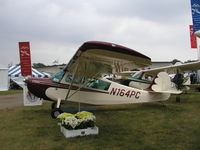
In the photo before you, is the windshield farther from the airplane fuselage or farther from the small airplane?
the airplane fuselage

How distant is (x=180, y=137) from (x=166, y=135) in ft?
1.03

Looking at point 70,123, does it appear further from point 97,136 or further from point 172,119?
point 172,119

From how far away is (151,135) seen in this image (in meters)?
4.61

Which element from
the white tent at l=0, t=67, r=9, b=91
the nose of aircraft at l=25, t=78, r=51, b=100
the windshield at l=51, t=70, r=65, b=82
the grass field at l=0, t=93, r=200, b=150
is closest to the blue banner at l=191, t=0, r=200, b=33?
the grass field at l=0, t=93, r=200, b=150

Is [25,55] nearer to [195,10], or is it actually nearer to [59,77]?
[59,77]

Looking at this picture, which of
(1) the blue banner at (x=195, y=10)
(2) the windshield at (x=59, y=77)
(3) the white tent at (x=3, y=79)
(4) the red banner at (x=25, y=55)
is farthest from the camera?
(3) the white tent at (x=3, y=79)

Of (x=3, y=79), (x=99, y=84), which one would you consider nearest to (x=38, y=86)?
(x=99, y=84)

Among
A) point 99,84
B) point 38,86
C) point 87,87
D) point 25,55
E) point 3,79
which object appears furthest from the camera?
point 3,79

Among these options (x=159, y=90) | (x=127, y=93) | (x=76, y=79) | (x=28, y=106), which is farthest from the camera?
(x=28, y=106)

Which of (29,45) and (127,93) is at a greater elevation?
(29,45)

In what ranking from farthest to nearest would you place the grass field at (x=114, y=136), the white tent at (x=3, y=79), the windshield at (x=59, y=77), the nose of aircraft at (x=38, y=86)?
1. the white tent at (x=3, y=79)
2. the windshield at (x=59, y=77)
3. the nose of aircraft at (x=38, y=86)
4. the grass field at (x=114, y=136)

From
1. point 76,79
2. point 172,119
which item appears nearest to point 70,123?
point 76,79

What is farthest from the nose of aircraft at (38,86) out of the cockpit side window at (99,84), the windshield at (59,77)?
the cockpit side window at (99,84)

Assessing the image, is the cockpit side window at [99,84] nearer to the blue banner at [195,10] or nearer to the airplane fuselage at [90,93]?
the airplane fuselage at [90,93]
